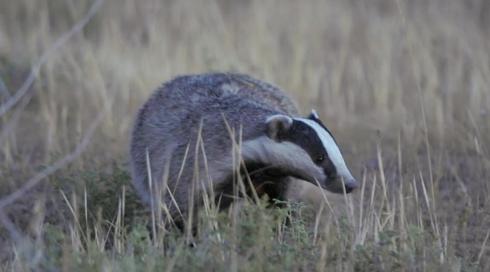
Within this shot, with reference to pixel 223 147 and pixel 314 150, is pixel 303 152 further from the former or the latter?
pixel 223 147

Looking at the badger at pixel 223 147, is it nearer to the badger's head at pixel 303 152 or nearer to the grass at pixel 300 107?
the badger's head at pixel 303 152

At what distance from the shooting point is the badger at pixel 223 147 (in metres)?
5.25

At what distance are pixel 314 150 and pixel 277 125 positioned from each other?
245 millimetres

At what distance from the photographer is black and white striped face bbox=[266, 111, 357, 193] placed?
5160 millimetres

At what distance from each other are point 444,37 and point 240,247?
255 inches

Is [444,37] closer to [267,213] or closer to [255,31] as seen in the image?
[255,31]

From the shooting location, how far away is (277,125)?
17.4ft

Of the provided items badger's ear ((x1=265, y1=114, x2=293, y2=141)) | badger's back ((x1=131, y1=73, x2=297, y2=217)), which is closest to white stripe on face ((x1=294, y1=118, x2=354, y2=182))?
badger's ear ((x1=265, y1=114, x2=293, y2=141))

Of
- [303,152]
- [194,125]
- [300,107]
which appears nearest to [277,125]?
[303,152]

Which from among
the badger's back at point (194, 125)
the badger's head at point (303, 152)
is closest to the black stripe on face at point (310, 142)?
the badger's head at point (303, 152)

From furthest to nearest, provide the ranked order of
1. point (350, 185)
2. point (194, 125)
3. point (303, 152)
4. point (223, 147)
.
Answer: point (194, 125) → point (223, 147) → point (303, 152) → point (350, 185)

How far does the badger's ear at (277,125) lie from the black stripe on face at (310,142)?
0.07ft

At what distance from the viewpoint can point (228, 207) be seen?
567 centimetres

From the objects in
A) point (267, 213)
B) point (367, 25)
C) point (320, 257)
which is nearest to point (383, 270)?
point (320, 257)
